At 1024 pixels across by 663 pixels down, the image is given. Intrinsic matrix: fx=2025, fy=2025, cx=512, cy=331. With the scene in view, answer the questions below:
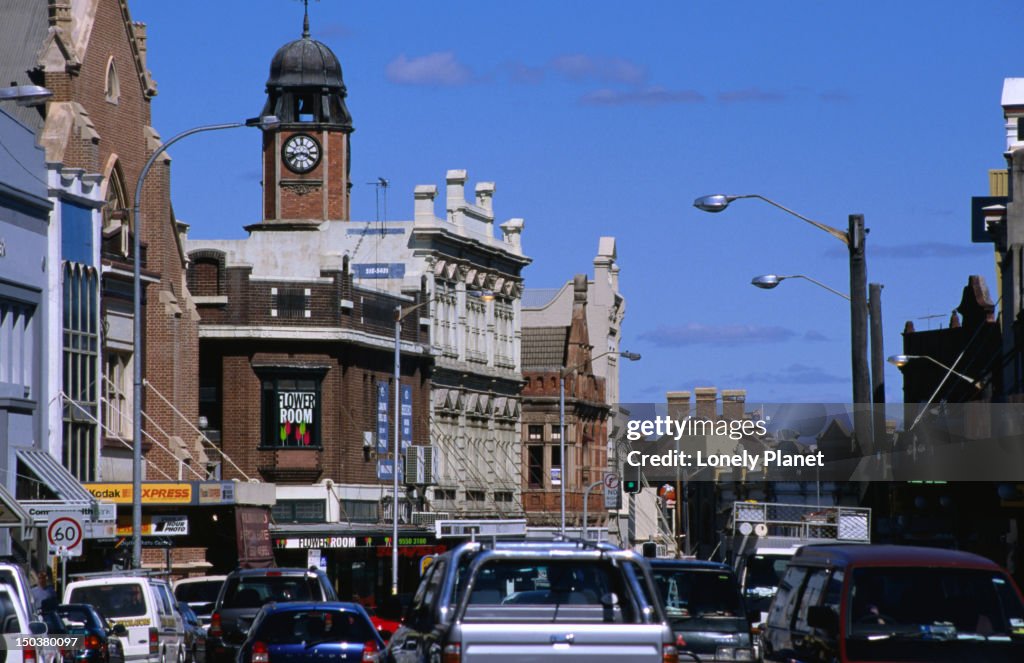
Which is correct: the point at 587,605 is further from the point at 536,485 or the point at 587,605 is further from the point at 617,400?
the point at 617,400

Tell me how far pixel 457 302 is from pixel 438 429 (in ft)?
18.1

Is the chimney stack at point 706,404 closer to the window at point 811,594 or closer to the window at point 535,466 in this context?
the window at point 535,466

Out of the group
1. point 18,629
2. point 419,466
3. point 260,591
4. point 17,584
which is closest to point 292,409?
point 419,466

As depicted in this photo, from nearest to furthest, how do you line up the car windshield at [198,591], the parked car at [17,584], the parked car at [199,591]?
the parked car at [17,584] → the parked car at [199,591] → the car windshield at [198,591]

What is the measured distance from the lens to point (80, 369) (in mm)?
47625

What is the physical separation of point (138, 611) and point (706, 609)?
9330mm

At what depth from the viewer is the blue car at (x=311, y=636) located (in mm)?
22281

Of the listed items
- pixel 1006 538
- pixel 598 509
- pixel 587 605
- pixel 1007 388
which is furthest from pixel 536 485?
pixel 587 605

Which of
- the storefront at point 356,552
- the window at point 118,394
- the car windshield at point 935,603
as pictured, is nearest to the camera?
the car windshield at point 935,603

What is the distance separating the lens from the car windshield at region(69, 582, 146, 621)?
29.3 m

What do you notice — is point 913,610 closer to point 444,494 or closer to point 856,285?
point 856,285

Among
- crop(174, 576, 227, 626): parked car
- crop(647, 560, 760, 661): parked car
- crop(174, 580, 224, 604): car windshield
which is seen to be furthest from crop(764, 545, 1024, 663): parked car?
crop(174, 580, 224, 604): car windshield

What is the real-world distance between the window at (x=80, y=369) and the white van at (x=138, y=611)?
1712 centimetres

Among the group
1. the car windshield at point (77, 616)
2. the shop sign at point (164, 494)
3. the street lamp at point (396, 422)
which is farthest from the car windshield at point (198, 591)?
the car windshield at point (77, 616)
